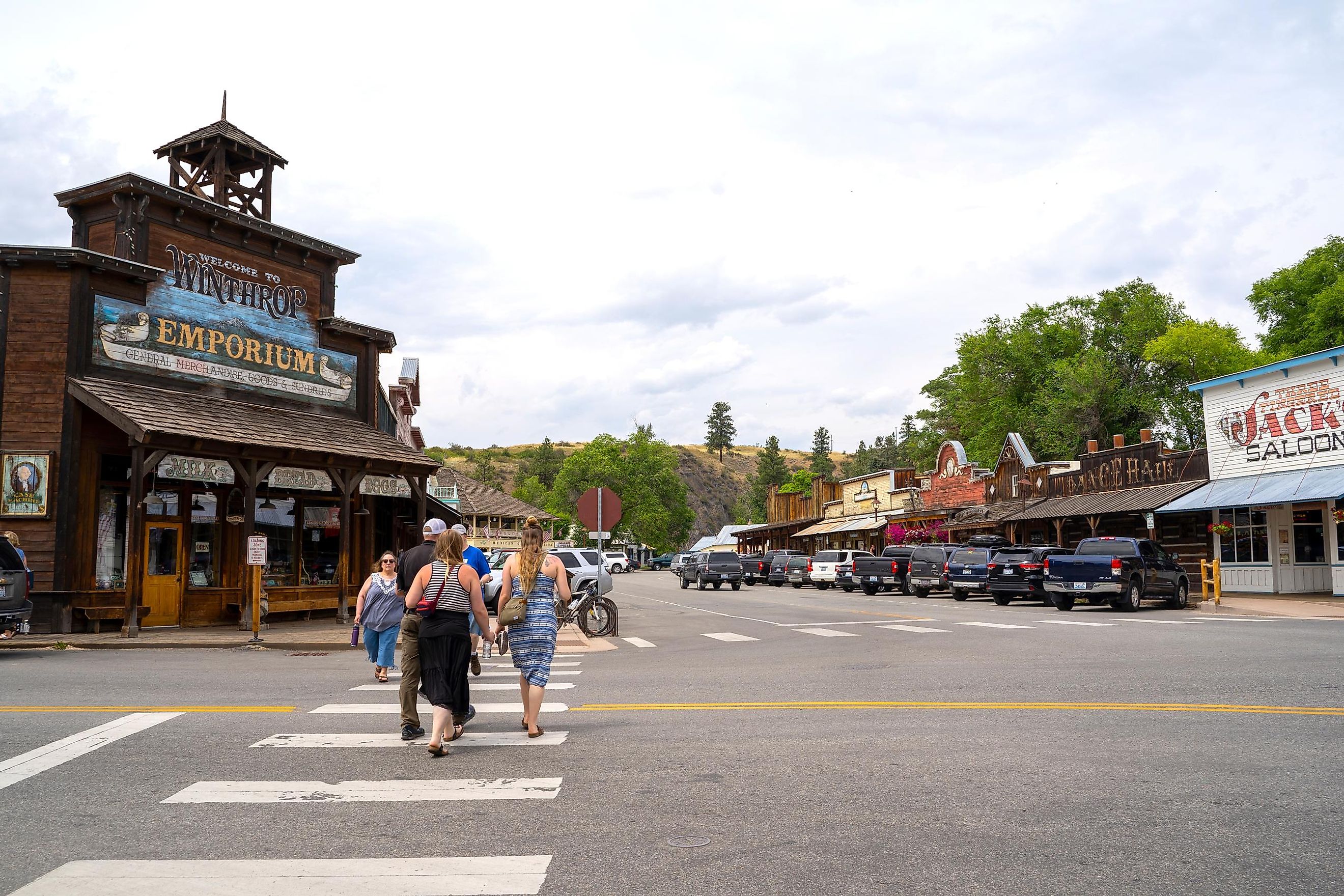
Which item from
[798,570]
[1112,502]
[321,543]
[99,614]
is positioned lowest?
[798,570]

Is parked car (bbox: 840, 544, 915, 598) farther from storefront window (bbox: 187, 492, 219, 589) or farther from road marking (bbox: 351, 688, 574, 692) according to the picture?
road marking (bbox: 351, 688, 574, 692)

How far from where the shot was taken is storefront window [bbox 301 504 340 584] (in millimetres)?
22828

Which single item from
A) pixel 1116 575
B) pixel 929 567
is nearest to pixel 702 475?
pixel 929 567

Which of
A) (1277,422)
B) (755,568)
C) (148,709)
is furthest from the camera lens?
(755,568)

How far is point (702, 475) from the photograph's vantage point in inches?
7170

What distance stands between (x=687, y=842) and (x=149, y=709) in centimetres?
676

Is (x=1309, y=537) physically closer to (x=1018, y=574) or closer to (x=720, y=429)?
(x=1018, y=574)

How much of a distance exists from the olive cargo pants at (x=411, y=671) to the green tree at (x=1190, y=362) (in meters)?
56.9

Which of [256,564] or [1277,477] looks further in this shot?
[1277,477]

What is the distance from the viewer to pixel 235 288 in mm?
21172

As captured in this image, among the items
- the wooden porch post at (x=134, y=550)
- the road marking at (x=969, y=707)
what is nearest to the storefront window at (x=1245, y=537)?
the road marking at (x=969, y=707)

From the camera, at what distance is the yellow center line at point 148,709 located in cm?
941

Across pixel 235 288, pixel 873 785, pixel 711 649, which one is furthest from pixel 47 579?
pixel 873 785

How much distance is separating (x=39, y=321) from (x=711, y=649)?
13.5 m
